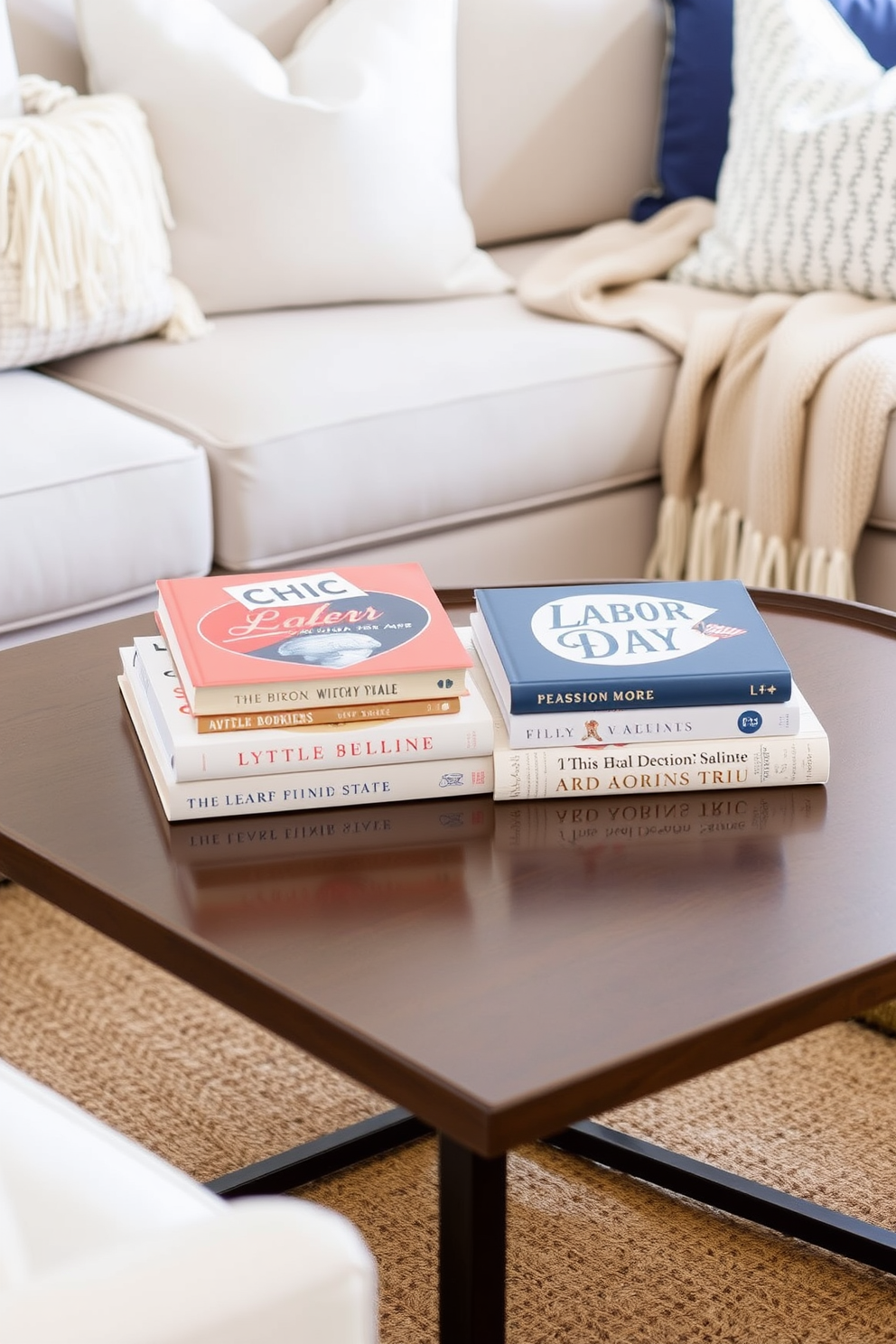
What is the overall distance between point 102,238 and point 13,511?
1.41ft

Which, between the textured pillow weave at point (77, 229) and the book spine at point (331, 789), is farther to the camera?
the textured pillow weave at point (77, 229)

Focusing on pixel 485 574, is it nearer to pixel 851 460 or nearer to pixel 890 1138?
pixel 851 460

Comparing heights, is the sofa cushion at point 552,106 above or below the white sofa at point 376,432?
above

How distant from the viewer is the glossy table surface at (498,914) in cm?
70

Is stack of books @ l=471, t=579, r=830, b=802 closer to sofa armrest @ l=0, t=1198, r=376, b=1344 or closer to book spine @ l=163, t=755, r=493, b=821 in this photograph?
book spine @ l=163, t=755, r=493, b=821

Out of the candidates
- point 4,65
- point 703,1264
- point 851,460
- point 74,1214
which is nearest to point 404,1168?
point 703,1264

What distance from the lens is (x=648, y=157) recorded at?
2.56 meters

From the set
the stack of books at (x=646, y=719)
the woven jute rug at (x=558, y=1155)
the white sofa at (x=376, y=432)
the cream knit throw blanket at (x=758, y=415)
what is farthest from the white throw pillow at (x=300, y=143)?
the stack of books at (x=646, y=719)

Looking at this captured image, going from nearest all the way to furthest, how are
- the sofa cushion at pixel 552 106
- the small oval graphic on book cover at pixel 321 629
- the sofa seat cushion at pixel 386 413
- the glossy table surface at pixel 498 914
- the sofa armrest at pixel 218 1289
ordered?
1. the sofa armrest at pixel 218 1289
2. the glossy table surface at pixel 498 914
3. the small oval graphic on book cover at pixel 321 629
4. the sofa seat cushion at pixel 386 413
5. the sofa cushion at pixel 552 106

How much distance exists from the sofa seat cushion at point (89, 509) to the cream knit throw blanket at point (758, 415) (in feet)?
2.29

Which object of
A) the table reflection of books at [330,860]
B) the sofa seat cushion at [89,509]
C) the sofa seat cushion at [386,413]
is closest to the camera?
the table reflection of books at [330,860]

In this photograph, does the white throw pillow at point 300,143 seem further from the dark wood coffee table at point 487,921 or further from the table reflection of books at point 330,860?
the table reflection of books at point 330,860

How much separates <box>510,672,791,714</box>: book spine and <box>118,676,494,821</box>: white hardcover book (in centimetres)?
5

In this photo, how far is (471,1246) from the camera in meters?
0.72
